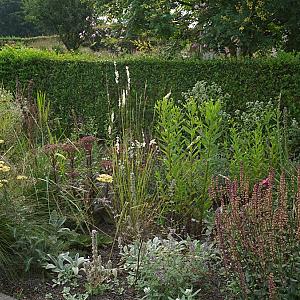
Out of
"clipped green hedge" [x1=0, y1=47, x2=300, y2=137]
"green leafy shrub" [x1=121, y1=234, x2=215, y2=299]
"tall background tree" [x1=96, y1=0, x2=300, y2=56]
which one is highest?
"tall background tree" [x1=96, y1=0, x2=300, y2=56]

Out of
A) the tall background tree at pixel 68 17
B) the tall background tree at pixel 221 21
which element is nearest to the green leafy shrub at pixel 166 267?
the tall background tree at pixel 221 21

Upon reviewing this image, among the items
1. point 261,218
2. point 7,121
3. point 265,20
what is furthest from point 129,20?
point 261,218

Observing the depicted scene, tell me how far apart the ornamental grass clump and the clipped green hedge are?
3.79m

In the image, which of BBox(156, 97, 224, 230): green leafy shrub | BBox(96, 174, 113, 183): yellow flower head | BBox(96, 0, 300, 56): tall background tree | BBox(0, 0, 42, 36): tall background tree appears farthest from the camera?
BBox(0, 0, 42, 36): tall background tree

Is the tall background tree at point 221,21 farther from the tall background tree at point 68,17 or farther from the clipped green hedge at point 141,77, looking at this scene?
the tall background tree at point 68,17

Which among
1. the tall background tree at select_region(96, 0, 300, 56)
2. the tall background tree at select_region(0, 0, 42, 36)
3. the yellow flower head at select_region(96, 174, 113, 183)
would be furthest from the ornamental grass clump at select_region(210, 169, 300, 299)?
the tall background tree at select_region(0, 0, 42, 36)

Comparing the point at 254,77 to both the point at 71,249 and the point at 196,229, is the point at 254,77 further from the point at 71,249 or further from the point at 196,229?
the point at 71,249

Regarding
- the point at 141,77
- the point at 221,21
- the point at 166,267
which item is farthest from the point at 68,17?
the point at 166,267

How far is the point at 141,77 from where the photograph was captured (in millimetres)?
8477

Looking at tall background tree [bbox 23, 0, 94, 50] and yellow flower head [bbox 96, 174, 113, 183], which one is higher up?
tall background tree [bbox 23, 0, 94, 50]

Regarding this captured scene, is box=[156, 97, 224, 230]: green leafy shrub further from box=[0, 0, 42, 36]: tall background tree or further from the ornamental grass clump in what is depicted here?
box=[0, 0, 42, 36]: tall background tree

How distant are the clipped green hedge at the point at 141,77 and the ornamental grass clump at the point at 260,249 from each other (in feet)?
12.4

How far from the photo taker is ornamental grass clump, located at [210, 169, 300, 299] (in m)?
2.78

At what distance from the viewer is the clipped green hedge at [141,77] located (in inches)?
270
